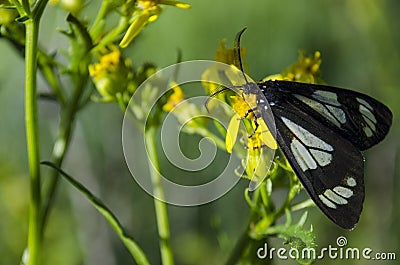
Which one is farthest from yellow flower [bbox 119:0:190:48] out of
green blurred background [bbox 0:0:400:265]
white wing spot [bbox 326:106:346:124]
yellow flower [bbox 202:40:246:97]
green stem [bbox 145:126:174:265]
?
green blurred background [bbox 0:0:400:265]

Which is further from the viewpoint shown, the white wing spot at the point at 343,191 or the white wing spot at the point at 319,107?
the white wing spot at the point at 319,107

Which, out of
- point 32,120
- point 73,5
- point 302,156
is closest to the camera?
point 32,120

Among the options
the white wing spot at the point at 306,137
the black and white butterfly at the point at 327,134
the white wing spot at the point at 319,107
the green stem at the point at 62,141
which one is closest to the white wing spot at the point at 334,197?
the black and white butterfly at the point at 327,134

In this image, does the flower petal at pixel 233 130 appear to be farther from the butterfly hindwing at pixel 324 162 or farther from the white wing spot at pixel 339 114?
the white wing spot at pixel 339 114

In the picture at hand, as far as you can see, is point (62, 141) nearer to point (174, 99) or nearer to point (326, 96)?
point (174, 99)

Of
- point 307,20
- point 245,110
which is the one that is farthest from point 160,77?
point 307,20

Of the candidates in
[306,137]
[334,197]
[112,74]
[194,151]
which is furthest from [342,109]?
Result: [194,151]
